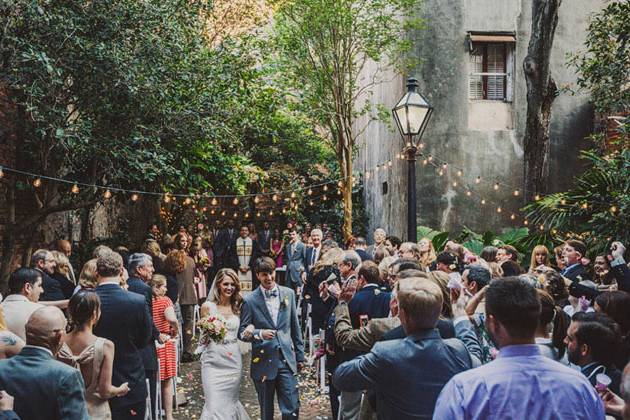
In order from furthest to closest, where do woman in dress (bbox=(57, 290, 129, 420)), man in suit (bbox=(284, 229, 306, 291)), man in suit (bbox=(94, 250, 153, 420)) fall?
1. man in suit (bbox=(284, 229, 306, 291))
2. man in suit (bbox=(94, 250, 153, 420))
3. woman in dress (bbox=(57, 290, 129, 420))

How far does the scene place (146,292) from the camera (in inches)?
286

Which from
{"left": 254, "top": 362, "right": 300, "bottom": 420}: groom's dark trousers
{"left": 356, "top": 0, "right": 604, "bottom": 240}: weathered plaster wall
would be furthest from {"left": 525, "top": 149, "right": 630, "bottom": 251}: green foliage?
{"left": 254, "top": 362, "right": 300, "bottom": 420}: groom's dark trousers

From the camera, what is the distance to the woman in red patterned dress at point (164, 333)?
7977mm

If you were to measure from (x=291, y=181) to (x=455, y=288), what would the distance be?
851 inches

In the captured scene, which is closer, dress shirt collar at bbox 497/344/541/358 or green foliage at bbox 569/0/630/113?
dress shirt collar at bbox 497/344/541/358

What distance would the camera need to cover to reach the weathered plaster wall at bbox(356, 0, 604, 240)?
17531 mm

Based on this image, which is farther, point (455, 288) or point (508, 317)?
point (455, 288)

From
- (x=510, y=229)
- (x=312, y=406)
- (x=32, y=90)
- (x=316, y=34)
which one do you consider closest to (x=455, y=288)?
(x=312, y=406)

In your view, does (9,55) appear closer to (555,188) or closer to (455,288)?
(455,288)

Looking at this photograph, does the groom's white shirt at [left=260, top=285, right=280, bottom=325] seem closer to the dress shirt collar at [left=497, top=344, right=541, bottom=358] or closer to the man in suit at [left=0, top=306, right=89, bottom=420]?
the man in suit at [left=0, top=306, right=89, bottom=420]

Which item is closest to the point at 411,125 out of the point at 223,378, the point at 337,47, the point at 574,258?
the point at 574,258

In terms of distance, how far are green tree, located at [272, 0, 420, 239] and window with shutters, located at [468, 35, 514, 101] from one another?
1.74 m

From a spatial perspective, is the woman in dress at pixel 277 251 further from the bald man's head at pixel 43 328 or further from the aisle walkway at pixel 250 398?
the bald man's head at pixel 43 328

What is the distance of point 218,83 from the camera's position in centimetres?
1320
